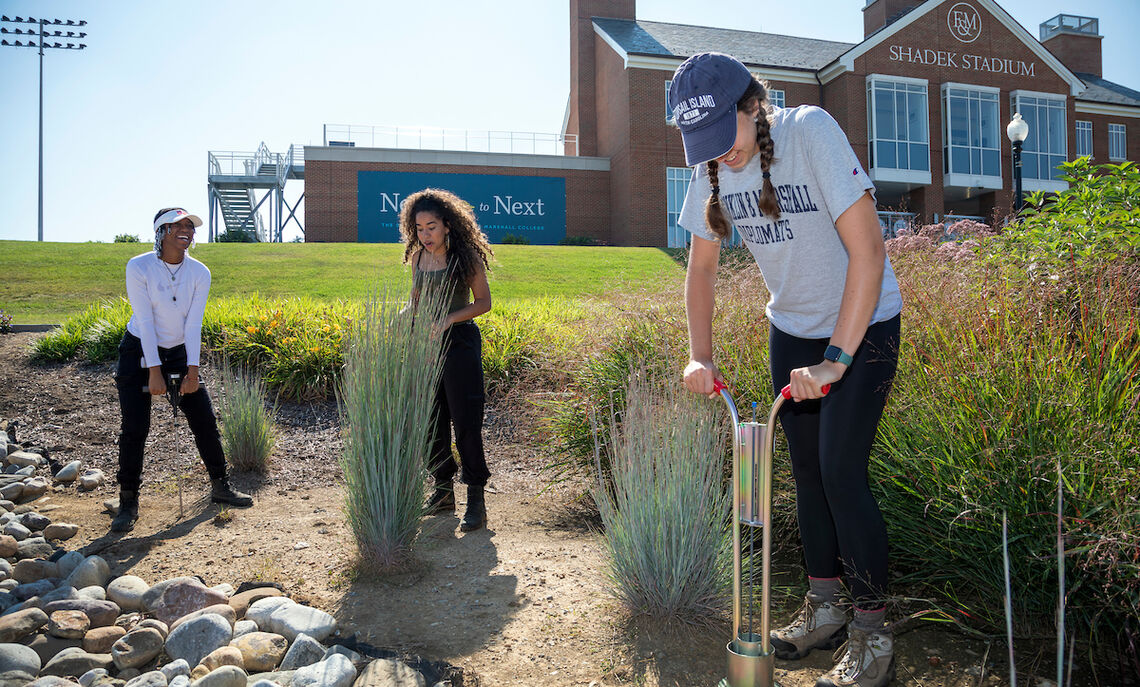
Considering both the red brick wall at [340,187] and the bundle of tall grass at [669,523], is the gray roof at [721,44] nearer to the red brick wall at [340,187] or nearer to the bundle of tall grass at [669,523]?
the red brick wall at [340,187]

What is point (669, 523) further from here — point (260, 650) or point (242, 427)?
point (242, 427)

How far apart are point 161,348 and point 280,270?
503 inches

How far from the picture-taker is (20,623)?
2.96 meters

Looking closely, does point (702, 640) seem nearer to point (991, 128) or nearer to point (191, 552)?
point (191, 552)

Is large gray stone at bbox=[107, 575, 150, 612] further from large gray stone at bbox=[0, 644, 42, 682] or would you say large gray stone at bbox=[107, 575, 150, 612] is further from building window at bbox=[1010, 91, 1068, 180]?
building window at bbox=[1010, 91, 1068, 180]

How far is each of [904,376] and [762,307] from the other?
1.22 m

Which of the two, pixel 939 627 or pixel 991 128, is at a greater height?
pixel 991 128

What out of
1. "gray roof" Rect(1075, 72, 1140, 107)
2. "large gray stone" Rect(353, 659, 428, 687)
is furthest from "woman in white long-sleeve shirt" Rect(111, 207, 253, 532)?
"gray roof" Rect(1075, 72, 1140, 107)

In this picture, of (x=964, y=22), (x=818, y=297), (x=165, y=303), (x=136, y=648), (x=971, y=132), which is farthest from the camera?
(x=971, y=132)

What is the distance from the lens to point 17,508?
4699mm

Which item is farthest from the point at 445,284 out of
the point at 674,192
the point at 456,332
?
the point at 674,192

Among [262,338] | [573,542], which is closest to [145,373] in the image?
[573,542]

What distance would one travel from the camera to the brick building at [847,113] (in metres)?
26.4

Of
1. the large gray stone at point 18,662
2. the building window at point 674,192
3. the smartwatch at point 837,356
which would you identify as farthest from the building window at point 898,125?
the large gray stone at point 18,662
